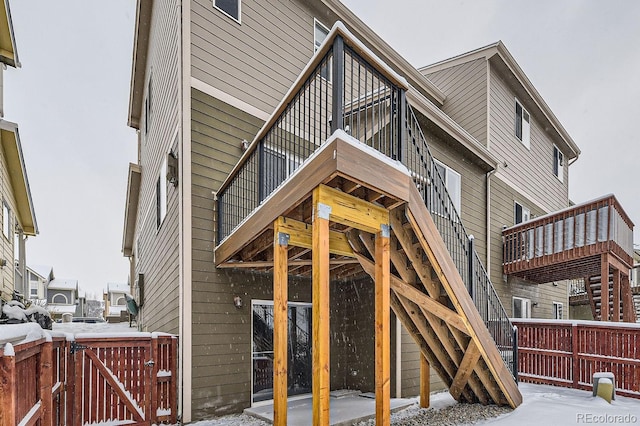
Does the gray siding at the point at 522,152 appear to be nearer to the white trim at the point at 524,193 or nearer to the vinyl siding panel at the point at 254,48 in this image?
the white trim at the point at 524,193

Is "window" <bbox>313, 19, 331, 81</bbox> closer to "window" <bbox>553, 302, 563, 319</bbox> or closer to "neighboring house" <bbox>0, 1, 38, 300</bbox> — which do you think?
"neighboring house" <bbox>0, 1, 38, 300</bbox>

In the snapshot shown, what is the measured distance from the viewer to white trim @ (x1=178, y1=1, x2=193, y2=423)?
17.7 ft

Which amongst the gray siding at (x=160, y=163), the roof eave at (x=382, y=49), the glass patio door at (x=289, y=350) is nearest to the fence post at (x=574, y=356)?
the glass patio door at (x=289, y=350)

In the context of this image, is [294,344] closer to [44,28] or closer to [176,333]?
[176,333]

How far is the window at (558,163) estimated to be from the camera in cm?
1491

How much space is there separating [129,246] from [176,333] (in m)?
12.6

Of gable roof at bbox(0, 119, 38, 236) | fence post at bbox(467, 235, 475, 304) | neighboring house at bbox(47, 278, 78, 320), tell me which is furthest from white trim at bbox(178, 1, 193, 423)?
neighboring house at bbox(47, 278, 78, 320)

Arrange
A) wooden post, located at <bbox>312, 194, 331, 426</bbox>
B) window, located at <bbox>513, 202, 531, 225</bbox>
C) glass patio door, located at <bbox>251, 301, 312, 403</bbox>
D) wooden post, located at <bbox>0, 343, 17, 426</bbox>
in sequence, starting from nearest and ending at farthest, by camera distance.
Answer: wooden post, located at <bbox>0, 343, 17, 426</bbox>
wooden post, located at <bbox>312, 194, 331, 426</bbox>
glass patio door, located at <bbox>251, 301, 312, 403</bbox>
window, located at <bbox>513, 202, 531, 225</bbox>

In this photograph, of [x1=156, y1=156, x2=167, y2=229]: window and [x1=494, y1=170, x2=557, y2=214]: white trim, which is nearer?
[x1=156, y1=156, x2=167, y2=229]: window

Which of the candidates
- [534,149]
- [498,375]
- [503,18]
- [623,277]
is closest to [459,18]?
[503,18]

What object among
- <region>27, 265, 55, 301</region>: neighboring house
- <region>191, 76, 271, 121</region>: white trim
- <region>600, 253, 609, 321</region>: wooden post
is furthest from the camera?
<region>27, 265, 55, 301</region>: neighboring house

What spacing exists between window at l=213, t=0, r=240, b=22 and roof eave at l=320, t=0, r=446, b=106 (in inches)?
84.0

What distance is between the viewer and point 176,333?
5.76 metres

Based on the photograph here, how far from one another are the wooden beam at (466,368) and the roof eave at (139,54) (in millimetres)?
9035
